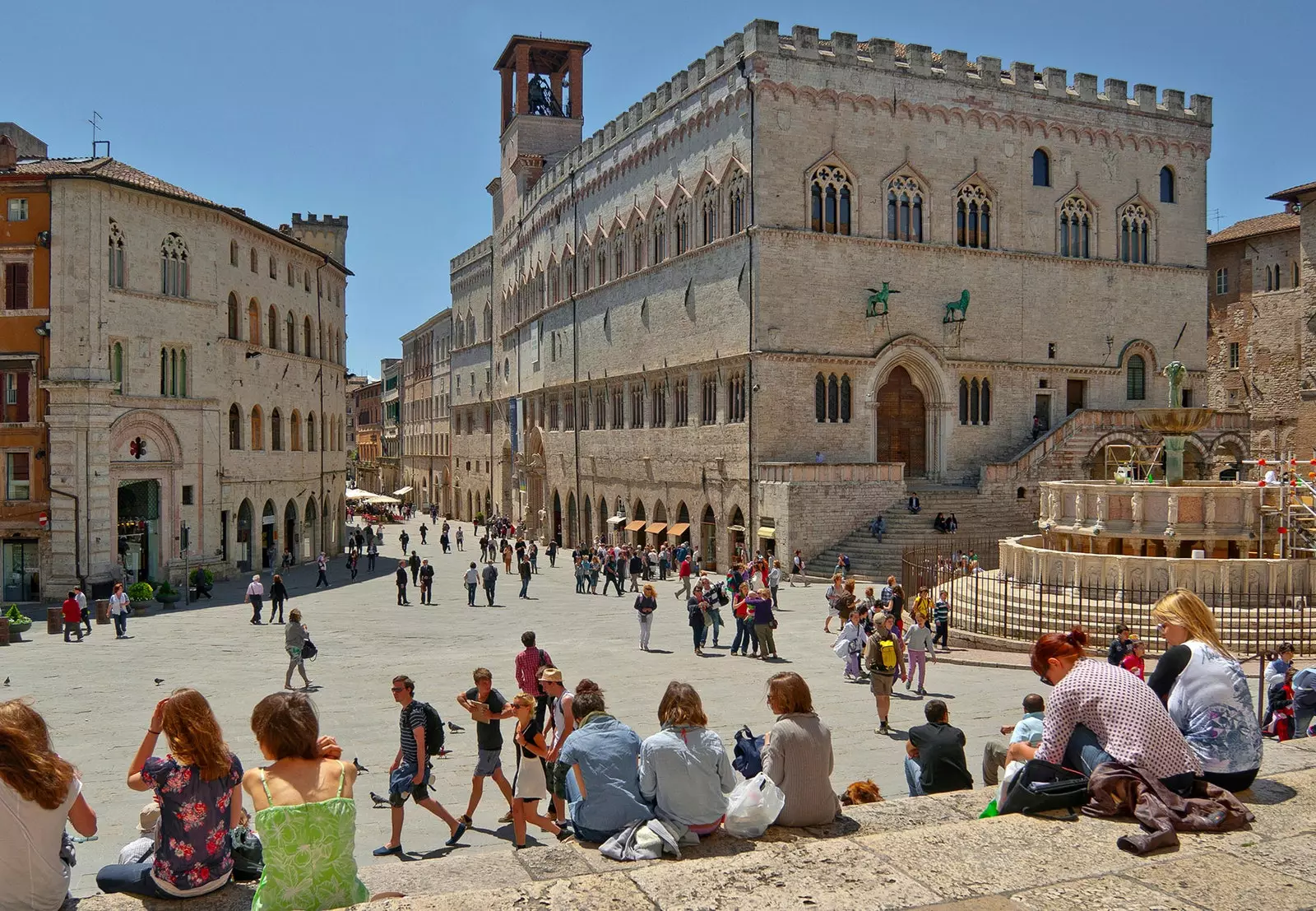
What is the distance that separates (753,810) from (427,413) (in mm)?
82295

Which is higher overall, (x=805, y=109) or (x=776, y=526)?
(x=805, y=109)

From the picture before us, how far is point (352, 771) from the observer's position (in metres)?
5.69

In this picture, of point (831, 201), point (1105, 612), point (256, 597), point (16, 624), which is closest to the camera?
point (1105, 612)

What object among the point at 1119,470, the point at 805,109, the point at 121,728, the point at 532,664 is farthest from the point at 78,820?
the point at 805,109

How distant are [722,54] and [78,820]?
119 ft

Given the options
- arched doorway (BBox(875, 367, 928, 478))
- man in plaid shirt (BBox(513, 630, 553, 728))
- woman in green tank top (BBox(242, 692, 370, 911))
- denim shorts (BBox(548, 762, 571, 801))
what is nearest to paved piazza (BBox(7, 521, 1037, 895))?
man in plaid shirt (BBox(513, 630, 553, 728))

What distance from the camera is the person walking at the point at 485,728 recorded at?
964cm

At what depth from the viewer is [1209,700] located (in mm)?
6426

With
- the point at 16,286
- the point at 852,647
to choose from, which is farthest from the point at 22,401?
the point at 852,647

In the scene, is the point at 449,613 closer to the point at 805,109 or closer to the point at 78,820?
the point at 805,109

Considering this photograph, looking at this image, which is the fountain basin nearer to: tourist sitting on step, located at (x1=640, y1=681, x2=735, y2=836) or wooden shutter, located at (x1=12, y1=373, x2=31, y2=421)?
tourist sitting on step, located at (x1=640, y1=681, x2=735, y2=836)

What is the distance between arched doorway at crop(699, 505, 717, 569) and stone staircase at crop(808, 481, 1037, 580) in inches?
224

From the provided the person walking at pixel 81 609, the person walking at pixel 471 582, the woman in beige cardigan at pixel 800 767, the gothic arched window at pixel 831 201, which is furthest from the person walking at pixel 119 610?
the gothic arched window at pixel 831 201

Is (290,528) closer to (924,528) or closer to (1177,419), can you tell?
(924,528)
